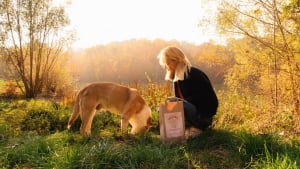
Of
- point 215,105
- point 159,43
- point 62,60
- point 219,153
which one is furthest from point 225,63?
point 159,43

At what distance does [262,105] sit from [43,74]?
11329 millimetres

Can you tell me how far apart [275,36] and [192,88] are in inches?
76.0

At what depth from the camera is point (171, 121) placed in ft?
13.2

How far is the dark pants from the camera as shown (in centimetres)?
433

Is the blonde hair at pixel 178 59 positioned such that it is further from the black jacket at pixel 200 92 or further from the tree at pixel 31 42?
the tree at pixel 31 42

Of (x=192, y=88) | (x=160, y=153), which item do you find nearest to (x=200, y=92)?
(x=192, y=88)

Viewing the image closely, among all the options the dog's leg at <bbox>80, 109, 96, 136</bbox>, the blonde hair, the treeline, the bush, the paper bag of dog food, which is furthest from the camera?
the treeline

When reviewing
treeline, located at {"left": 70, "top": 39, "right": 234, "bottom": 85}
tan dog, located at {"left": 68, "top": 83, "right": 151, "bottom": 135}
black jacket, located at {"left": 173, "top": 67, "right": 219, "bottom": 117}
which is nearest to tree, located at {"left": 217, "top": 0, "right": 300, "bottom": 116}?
black jacket, located at {"left": 173, "top": 67, "right": 219, "bottom": 117}

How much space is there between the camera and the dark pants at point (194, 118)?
433 cm

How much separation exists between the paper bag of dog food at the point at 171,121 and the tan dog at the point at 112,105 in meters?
1.08

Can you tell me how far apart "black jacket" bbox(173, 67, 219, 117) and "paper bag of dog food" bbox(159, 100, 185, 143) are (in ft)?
1.58

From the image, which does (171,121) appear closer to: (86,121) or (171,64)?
(171,64)

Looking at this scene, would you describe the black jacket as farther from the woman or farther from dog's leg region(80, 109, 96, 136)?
dog's leg region(80, 109, 96, 136)

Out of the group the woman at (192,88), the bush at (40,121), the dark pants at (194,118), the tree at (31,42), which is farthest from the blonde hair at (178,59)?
the tree at (31,42)
